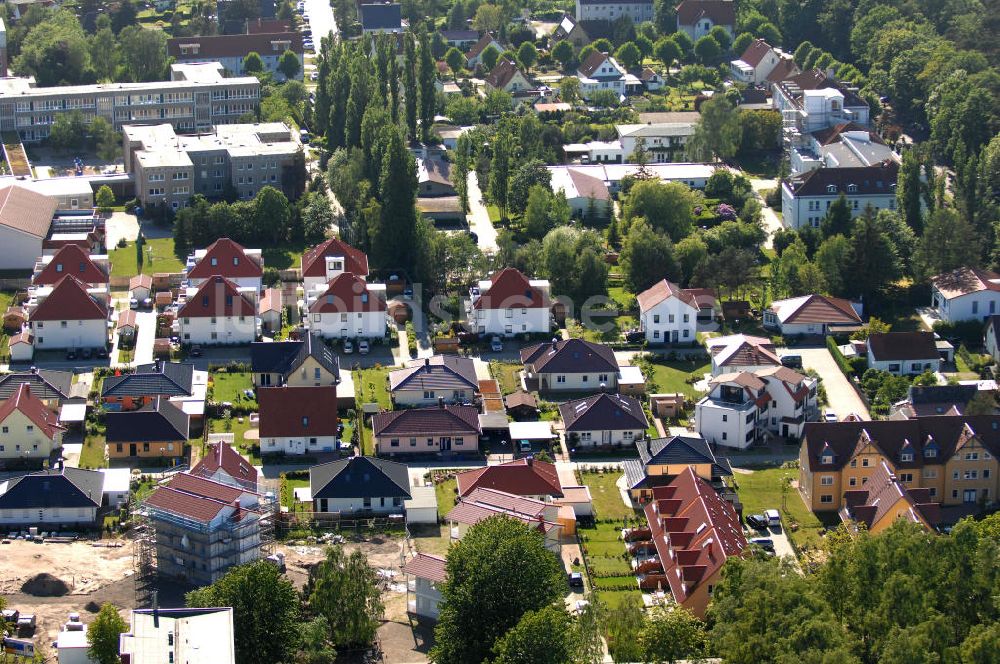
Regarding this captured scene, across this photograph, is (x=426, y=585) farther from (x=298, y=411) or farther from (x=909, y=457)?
(x=909, y=457)

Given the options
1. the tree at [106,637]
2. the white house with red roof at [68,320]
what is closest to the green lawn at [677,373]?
the white house with red roof at [68,320]

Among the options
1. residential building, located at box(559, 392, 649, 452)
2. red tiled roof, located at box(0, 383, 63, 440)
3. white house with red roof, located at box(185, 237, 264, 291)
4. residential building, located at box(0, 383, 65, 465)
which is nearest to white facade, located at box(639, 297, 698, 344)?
residential building, located at box(559, 392, 649, 452)

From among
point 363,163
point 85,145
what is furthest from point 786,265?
point 85,145

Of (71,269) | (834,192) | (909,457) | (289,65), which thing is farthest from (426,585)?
(289,65)

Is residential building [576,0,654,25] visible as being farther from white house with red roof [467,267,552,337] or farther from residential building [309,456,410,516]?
residential building [309,456,410,516]

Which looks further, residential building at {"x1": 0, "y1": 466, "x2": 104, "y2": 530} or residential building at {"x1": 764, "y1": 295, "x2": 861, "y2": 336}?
residential building at {"x1": 764, "y1": 295, "x2": 861, "y2": 336}
